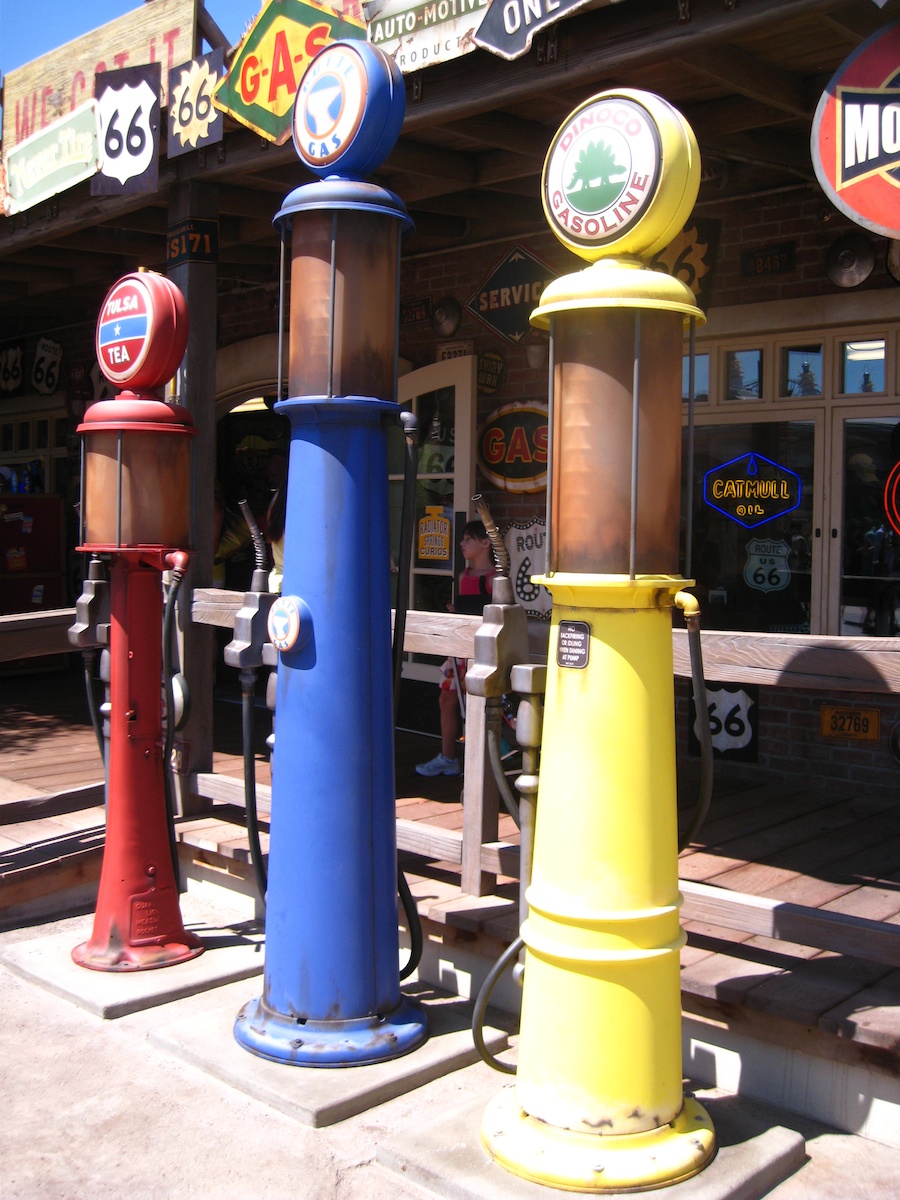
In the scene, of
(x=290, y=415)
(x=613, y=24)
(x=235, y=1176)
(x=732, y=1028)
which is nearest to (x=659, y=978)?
(x=732, y=1028)

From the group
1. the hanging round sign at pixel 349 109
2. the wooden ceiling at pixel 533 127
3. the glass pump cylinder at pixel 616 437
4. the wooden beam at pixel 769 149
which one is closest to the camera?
the glass pump cylinder at pixel 616 437

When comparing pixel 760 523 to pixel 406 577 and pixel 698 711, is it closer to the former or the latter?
pixel 406 577

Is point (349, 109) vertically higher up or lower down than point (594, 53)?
lower down

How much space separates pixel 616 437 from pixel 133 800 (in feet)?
7.94

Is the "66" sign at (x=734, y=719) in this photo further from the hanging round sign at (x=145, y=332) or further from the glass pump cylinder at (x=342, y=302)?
the glass pump cylinder at (x=342, y=302)

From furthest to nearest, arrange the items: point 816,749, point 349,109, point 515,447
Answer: point 515,447 < point 816,749 < point 349,109

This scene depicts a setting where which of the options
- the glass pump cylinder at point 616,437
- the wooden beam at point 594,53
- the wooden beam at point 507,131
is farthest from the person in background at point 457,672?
the glass pump cylinder at point 616,437

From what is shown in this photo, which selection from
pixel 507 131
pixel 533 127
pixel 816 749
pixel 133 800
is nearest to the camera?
pixel 133 800

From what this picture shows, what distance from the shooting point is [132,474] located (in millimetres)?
4059

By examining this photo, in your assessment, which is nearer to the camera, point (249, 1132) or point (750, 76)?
point (249, 1132)

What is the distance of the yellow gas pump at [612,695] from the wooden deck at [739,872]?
58 centimetres

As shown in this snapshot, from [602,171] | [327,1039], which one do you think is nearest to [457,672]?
[327,1039]

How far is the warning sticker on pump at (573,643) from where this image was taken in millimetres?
2652

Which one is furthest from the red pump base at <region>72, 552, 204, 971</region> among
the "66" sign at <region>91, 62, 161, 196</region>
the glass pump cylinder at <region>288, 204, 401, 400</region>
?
the "66" sign at <region>91, 62, 161, 196</region>
